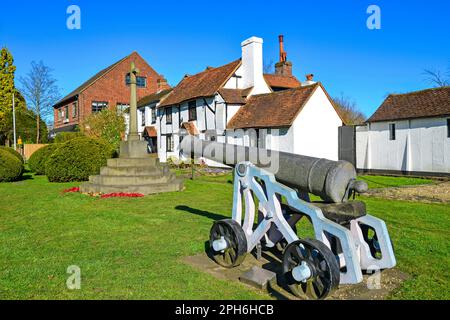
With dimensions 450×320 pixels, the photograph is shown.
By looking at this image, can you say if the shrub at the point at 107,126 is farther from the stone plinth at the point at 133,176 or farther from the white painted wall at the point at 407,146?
the white painted wall at the point at 407,146

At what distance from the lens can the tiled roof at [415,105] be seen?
1956 centimetres

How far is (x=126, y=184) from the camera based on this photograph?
13.4 m

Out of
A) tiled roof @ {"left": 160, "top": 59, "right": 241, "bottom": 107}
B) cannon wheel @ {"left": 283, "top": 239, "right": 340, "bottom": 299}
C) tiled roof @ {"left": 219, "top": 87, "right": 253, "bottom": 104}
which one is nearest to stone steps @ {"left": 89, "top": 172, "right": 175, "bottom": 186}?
cannon wheel @ {"left": 283, "top": 239, "right": 340, "bottom": 299}

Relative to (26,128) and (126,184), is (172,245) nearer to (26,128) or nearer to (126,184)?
(126,184)

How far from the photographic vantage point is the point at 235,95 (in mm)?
26547

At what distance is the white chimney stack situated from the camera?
25.9 meters

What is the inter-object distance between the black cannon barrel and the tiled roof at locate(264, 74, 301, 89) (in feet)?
89.6

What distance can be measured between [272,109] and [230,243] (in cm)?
1988

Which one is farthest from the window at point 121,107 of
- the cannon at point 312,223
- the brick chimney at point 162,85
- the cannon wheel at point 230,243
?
the cannon at point 312,223

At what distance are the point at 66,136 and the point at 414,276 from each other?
28219 mm

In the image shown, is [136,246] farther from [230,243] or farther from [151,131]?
[151,131]

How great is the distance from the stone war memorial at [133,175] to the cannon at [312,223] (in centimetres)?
813

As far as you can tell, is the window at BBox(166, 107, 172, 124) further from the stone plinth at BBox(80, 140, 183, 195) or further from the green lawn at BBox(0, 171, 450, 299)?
the green lawn at BBox(0, 171, 450, 299)

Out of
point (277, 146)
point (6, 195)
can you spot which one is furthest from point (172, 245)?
point (277, 146)
